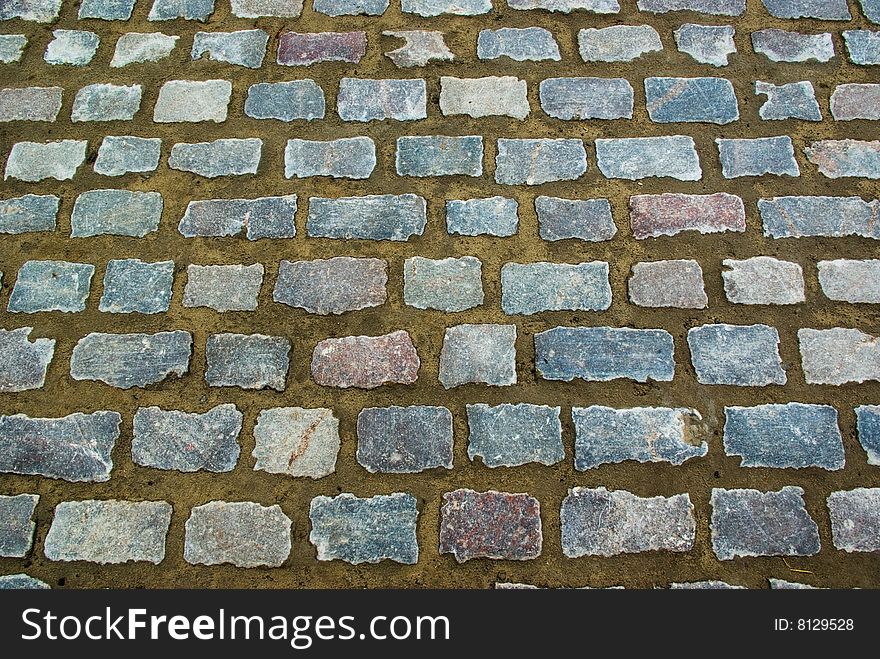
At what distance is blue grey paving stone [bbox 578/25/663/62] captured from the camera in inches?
118

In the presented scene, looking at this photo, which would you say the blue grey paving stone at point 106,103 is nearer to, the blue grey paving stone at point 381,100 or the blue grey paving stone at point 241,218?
the blue grey paving stone at point 241,218

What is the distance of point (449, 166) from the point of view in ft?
8.96

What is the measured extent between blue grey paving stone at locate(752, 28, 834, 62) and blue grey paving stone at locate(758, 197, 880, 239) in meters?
0.69

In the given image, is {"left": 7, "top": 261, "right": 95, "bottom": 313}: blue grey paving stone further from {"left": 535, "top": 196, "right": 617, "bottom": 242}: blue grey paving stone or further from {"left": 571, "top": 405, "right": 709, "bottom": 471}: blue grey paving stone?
{"left": 571, "top": 405, "right": 709, "bottom": 471}: blue grey paving stone

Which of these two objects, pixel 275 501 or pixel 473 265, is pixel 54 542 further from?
pixel 473 265

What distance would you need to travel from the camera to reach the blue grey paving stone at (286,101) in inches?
113

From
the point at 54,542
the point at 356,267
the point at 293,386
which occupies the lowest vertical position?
the point at 54,542

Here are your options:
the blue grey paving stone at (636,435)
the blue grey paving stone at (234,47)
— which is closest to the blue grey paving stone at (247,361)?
the blue grey paving stone at (636,435)

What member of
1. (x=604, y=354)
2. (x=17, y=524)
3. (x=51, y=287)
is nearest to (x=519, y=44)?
(x=604, y=354)

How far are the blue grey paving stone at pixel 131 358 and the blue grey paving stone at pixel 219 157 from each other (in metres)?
0.67

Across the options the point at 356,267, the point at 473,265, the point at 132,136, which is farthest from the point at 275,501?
the point at 132,136

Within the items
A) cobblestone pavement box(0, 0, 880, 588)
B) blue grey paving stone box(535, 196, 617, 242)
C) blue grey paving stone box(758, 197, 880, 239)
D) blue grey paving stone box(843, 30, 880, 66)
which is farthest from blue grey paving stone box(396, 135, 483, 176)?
blue grey paving stone box(843, 30, 880, 66)

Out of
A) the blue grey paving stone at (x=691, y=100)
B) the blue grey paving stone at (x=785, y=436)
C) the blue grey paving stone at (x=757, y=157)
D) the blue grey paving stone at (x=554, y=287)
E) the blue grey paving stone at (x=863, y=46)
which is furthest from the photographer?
the blue grey paving stone at (x=863, y=46)

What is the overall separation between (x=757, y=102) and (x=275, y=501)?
7.32 feet
